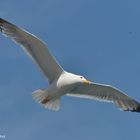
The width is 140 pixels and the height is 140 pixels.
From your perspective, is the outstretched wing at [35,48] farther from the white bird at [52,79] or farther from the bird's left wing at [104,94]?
the bird's left wing at [104,94]

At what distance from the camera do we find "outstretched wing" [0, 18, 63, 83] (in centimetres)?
3500

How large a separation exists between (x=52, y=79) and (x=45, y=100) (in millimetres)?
618

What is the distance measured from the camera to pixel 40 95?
35219 millimetres

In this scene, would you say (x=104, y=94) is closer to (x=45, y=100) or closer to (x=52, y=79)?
(x=52, y=79)

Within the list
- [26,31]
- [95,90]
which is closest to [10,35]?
[26,31]

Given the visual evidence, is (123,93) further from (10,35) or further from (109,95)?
(10,35)

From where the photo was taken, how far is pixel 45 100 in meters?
35.2

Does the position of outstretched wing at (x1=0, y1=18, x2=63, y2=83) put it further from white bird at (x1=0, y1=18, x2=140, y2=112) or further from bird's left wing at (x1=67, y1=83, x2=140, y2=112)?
bird's left wing at (x1=67, y1=83, x2=140, y2=112)

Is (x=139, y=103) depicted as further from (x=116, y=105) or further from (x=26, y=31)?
(x=26, y=31)

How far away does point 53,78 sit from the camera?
35562 mm

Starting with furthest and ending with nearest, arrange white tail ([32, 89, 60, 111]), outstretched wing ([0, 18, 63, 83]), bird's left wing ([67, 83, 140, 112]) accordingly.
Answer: bird's left wing ([67, 83, 140, 112])
white tail ([32, 89, 60, 111])
outstretched wing ([0, 18, 63, 83])

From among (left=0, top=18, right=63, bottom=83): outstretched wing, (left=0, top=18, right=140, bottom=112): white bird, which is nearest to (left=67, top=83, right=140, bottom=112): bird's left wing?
(left=0, top=18, right=140, bottom=112): white bird

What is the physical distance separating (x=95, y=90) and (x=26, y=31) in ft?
8.03

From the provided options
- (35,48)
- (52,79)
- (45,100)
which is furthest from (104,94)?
(35,48)
